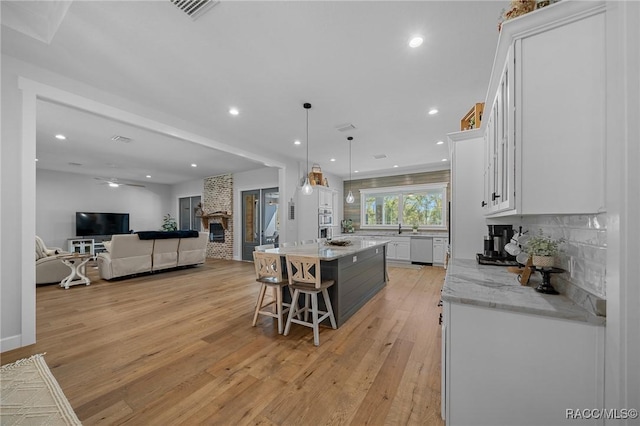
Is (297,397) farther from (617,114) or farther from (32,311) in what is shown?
(32,311)

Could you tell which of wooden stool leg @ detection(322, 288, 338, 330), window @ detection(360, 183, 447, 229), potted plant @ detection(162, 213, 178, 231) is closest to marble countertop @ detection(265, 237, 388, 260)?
wooden stool leg @ detection(322, 288, 338, 330)

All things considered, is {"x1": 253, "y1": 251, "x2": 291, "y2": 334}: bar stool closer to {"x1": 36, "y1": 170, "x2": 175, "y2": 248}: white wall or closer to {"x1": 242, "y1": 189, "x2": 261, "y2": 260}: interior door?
{"x1": 242, "y1": 189, "x2": 261, "y2": 260}: interior door

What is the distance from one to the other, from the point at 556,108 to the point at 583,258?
0.77 meters

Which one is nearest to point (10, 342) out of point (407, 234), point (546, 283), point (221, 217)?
point (546, 283)

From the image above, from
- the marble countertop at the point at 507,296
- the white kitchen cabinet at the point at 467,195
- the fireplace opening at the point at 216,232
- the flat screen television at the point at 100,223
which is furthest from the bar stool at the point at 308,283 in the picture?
the flat screen television at the point at 100,223

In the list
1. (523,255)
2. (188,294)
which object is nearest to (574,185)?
(523,255)

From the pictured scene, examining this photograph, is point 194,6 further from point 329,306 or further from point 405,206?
point 405,206

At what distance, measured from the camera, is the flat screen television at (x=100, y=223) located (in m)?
7.80

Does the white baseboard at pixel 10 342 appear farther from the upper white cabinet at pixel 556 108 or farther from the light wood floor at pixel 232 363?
the upper white cabinet at pixel 556 108

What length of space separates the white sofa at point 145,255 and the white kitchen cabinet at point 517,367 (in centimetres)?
606

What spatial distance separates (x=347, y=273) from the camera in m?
3.19

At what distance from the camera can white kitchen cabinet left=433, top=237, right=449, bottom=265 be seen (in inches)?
256

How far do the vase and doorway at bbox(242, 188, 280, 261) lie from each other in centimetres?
630

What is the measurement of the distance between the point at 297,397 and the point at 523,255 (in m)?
1.93
